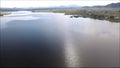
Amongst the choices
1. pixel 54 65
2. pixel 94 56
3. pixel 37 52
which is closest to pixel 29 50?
pixel 37 52

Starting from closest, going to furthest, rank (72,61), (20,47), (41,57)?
(72,61) < (41,57) < (20,47)

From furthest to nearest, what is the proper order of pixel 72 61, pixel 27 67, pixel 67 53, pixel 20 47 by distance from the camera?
pixel 20 47, pixel 67 53, pixel 72 61, pixel 27 67

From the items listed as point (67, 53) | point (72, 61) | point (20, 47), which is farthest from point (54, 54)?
point (20, 47)

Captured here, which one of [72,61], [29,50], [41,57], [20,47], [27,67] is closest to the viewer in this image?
[27,67]

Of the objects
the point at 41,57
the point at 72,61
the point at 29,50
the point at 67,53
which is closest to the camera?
the point at 72,61

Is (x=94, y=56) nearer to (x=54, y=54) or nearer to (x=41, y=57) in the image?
(x=54, y=54)

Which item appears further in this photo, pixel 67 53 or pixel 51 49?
pixel 51 49

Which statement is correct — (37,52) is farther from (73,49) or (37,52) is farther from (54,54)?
(73,49)

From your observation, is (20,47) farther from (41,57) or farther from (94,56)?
(94,56)

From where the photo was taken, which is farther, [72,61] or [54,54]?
[54,54]
